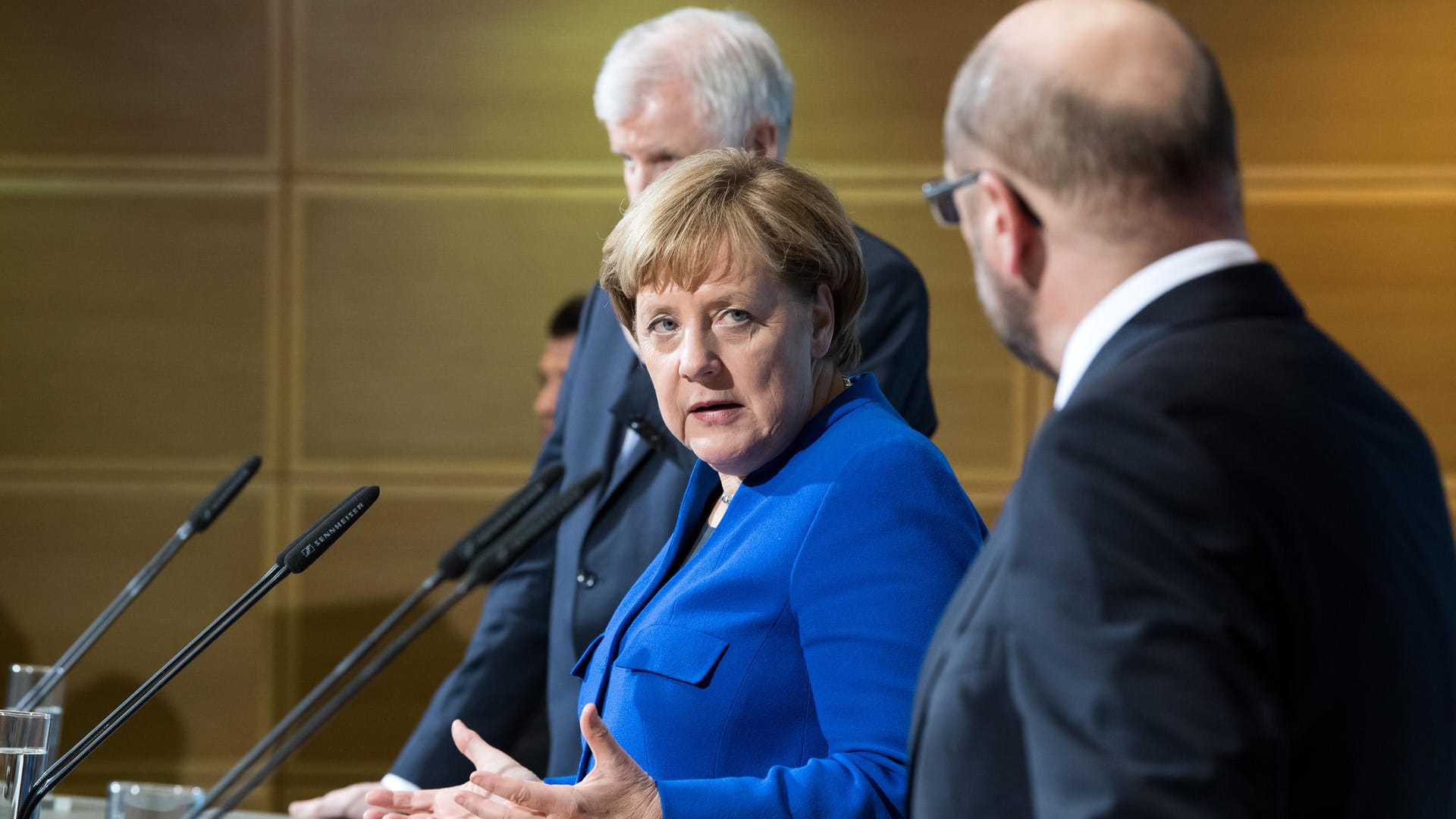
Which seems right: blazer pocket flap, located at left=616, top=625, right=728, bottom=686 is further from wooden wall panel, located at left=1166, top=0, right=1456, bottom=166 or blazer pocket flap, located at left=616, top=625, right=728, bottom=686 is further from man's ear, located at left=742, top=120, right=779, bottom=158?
wooden wall panel, located at left=1166, top=0, right=1456, bottom=166

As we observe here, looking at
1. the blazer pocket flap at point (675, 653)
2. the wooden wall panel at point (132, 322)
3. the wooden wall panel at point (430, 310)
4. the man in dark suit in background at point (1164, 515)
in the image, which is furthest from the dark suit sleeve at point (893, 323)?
the wooden wall panel at point (132, 322)

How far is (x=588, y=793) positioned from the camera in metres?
1.06

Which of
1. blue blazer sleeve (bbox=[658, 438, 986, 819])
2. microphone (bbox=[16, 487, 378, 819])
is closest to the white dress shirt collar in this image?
blue blazer sleeve (bbox=[658, 438, 986, 819])

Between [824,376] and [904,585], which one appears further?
[824,376]

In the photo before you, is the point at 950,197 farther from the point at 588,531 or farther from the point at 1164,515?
the point at 588,531

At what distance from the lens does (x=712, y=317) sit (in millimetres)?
1316

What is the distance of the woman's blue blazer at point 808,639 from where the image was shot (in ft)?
3.67

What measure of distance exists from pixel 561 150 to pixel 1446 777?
2960 mm

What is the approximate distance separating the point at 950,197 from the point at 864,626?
37 centimetres

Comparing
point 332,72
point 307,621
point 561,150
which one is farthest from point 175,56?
point 307,621

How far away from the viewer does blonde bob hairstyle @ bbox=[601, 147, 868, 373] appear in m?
1.30

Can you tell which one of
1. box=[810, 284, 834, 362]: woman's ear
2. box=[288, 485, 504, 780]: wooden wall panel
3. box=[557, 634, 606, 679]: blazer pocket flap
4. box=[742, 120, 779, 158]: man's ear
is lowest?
box=[288, 485, 504, 780]: wooden wall panel

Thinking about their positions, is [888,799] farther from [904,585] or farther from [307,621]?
[307,621]

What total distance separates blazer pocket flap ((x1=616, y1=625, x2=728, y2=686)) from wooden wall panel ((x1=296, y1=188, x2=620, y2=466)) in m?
2.34
